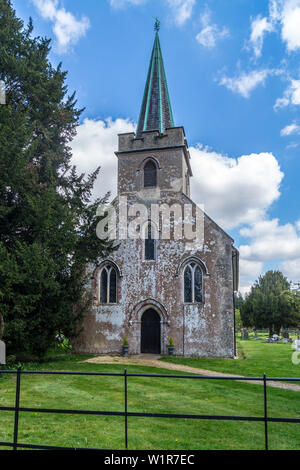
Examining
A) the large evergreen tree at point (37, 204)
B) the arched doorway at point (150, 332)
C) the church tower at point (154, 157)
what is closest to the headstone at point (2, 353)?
the large evergreen tree at point (37, 204)

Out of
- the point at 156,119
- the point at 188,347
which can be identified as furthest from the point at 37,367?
the point at 156,119

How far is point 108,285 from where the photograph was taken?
1939 centimetres

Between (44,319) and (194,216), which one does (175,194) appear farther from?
(44,319)

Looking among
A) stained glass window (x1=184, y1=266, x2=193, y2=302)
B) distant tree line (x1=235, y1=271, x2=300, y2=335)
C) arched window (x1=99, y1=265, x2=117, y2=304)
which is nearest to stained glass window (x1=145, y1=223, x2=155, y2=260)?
stained glass window (x1=184, y1=266, x2=193, y2=302)

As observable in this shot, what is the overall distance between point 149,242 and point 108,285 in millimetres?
3389

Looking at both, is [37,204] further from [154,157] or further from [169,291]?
[154,157]

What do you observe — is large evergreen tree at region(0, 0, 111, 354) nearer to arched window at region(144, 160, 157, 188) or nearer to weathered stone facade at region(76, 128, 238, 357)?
weathered stone facade at region(76, 128, 238, 357)

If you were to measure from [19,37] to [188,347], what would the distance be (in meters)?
17.0

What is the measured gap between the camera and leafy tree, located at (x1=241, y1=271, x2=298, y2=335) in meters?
43.4

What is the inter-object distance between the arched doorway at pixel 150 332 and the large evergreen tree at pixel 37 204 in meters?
3.45

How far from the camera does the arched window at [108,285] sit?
19.2 meters

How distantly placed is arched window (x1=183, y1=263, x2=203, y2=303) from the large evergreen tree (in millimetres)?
5345

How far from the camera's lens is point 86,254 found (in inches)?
603
